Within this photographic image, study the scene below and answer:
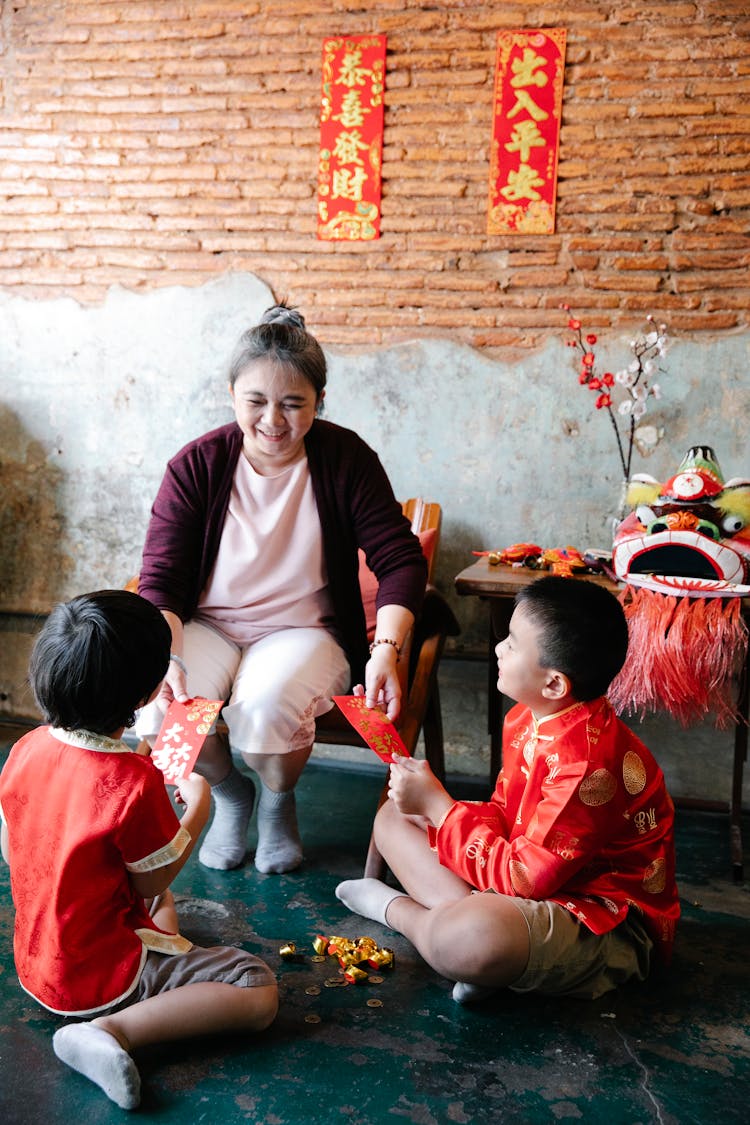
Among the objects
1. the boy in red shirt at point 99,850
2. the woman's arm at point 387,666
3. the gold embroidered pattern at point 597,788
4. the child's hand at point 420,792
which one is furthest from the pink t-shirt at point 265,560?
the gold embroidered pattern at point 597,788

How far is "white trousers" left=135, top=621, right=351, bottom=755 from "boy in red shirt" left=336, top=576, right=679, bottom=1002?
41 cm

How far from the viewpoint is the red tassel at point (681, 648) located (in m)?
2.49

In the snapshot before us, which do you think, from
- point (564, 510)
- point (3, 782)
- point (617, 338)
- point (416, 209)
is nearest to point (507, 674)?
point (3, 782)

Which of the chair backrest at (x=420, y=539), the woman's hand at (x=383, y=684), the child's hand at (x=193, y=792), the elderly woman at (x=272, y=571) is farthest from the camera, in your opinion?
the chair backrest at (x=420, y=539)

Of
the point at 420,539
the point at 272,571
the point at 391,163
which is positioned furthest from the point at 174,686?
Result: the point at 391,163

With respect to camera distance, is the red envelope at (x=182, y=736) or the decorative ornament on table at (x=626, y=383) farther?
the decorative ornament on table at (x=626, y=383)

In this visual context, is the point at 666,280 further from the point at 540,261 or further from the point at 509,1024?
the point at 509,1024

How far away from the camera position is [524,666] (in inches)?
A: 77.1

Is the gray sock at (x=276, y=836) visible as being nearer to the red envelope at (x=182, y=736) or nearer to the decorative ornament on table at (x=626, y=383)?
the red envelope at (x=182, y=736)

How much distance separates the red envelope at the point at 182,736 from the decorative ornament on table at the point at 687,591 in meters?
1.11

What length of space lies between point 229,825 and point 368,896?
498 millimetres

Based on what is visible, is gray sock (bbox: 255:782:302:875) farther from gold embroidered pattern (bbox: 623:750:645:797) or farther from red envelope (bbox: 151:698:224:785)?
gold embroidered pattern (bbox: 623:750:645:797)

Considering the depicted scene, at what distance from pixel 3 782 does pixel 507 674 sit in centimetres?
99

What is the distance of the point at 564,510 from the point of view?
10.8 feet
